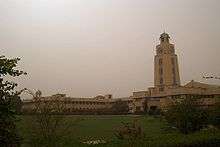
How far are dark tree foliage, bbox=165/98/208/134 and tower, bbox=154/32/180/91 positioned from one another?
6563cm

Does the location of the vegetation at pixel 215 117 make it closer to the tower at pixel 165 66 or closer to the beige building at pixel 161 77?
the beige building at pixel 161 77

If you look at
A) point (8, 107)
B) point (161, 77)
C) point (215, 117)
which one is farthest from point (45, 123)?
point (161, 77)

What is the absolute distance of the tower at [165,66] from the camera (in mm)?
87625

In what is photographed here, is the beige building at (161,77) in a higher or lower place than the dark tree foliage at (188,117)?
higher

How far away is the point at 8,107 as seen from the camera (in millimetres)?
8695

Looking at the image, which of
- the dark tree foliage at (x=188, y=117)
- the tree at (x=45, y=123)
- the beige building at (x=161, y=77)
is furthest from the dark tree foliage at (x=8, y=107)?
the beige building at (x=161, y=77)

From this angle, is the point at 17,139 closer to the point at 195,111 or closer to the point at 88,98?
the point at 195,111

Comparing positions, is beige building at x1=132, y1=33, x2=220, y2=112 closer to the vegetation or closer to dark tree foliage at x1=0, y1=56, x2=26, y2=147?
the vegetation

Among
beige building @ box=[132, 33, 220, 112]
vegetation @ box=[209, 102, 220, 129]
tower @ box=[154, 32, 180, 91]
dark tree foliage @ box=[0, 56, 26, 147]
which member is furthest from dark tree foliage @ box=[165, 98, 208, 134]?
tower @ box=[154, 32, 180, 91]

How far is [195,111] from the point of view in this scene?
20312 mm

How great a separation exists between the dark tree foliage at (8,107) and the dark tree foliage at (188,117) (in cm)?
1227

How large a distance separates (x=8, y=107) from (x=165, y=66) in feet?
265

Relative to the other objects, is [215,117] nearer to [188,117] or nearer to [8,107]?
[188,117]

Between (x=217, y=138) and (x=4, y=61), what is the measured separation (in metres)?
8.27
